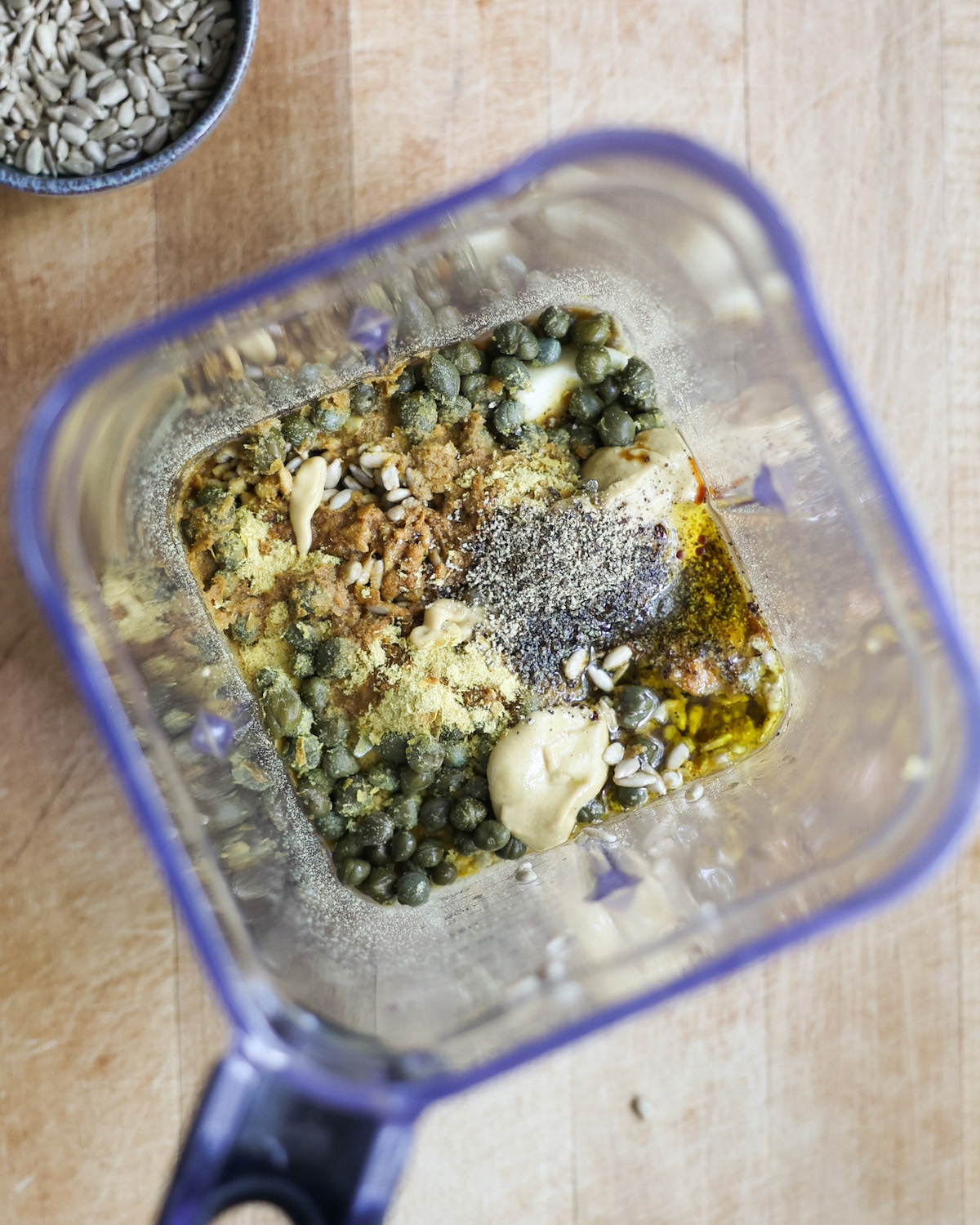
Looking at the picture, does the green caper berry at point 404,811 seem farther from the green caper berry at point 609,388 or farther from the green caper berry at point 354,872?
the green caper berry at point 609,388

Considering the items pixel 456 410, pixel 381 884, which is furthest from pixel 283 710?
pixel 456 410

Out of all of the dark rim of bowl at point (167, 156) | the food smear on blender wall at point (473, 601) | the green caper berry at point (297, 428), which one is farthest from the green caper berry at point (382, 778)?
the dark rim of bowl at point (167, 156)

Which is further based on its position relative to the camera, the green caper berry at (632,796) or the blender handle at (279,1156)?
the green caper berry at (632,796)

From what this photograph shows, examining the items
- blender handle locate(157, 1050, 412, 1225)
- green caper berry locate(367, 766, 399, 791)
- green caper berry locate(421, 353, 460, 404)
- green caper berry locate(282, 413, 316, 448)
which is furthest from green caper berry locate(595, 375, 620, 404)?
blender handle locate(157, 1050, 412, 1225)

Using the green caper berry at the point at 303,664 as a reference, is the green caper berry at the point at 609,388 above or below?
above

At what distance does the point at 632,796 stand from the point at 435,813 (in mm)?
142

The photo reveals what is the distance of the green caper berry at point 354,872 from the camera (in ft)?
2.49

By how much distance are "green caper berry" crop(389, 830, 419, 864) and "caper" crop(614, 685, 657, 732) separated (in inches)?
6.9

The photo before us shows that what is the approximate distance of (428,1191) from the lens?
81cm

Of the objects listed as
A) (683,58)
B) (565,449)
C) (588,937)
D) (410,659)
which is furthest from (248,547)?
(683,58)

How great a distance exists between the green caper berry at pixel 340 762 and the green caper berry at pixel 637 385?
32cm

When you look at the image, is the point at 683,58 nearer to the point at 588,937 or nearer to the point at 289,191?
the point at 289,191

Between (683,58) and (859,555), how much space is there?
15.7 inches

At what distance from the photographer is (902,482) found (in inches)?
33.2
